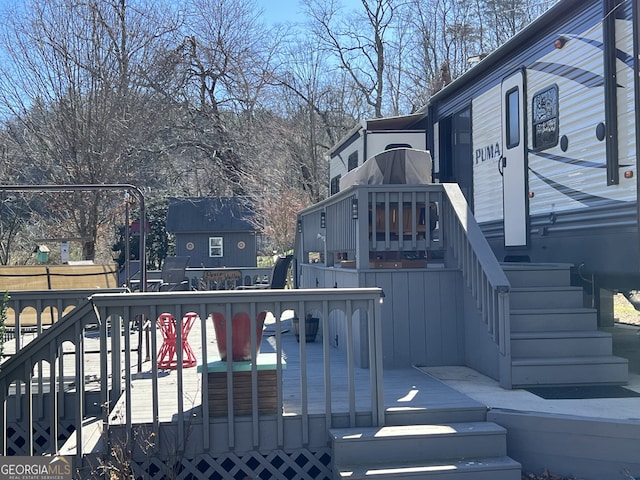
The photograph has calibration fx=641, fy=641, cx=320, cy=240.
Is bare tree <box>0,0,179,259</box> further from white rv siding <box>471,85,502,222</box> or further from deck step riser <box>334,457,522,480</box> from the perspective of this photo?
deck step riser <box>334,457,522,480</box>

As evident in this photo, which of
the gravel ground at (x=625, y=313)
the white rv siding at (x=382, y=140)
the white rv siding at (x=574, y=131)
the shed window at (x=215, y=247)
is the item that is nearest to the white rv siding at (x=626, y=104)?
the white rv siding at (x=574, y=131)

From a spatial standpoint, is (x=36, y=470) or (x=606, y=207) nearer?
(x=36, y=470)

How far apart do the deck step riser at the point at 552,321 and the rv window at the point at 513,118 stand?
7.20ft

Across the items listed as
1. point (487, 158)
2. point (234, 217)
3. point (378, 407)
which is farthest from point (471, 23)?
point (378, 407)

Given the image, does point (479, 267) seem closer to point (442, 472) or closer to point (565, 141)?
point (565, 141)

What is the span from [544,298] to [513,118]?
232cm

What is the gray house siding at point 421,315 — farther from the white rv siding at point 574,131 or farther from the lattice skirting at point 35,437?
the lattice skirting at point 35,437

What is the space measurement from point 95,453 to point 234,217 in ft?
70.6

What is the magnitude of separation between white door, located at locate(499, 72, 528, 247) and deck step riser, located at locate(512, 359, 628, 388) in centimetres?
187

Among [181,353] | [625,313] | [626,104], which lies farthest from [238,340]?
[625,313]

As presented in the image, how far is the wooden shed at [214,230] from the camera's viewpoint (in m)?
25.1

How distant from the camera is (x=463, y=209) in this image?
19.4ft

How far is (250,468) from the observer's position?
4.20 m

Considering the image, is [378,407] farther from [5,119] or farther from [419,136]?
[5,119]
